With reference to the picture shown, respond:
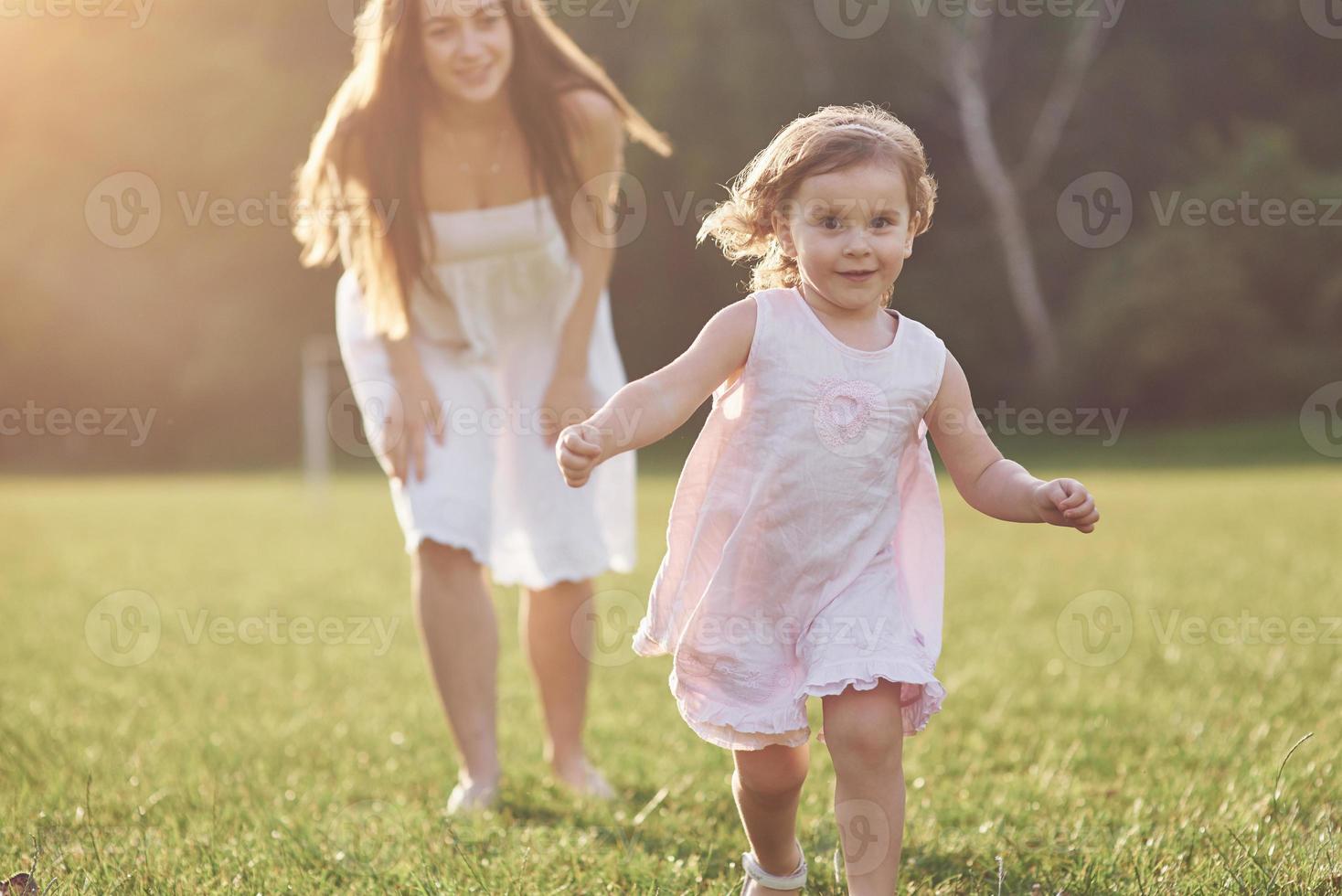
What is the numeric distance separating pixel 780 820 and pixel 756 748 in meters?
0.17

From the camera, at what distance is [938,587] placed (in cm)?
232

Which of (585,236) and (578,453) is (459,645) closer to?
(585,236)

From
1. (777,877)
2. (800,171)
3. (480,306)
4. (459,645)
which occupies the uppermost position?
(800,171)

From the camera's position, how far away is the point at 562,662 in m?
3.47

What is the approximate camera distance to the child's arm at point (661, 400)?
201 centimetres

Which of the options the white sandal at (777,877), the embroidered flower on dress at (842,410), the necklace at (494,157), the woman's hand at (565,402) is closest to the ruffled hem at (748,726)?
the white sandal at (777,877)

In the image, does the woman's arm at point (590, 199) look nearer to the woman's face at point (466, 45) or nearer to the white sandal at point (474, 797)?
the woman's face at point (466, 45)

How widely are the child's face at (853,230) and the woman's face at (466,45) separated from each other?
4.16 ft

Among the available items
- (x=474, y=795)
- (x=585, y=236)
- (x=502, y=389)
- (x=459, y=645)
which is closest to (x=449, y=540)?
(x=459, y=645)

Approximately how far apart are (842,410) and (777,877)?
830 millimetres

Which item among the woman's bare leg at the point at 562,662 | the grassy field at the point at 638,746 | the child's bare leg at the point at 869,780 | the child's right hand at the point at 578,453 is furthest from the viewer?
the woman's bare leg at the point at 562,662

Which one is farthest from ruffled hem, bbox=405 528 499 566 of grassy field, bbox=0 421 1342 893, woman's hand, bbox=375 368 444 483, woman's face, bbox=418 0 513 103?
woman's face, bbox=418 0 513 103

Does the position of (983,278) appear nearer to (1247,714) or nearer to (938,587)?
(1247,714)

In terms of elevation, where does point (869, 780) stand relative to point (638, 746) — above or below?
above
